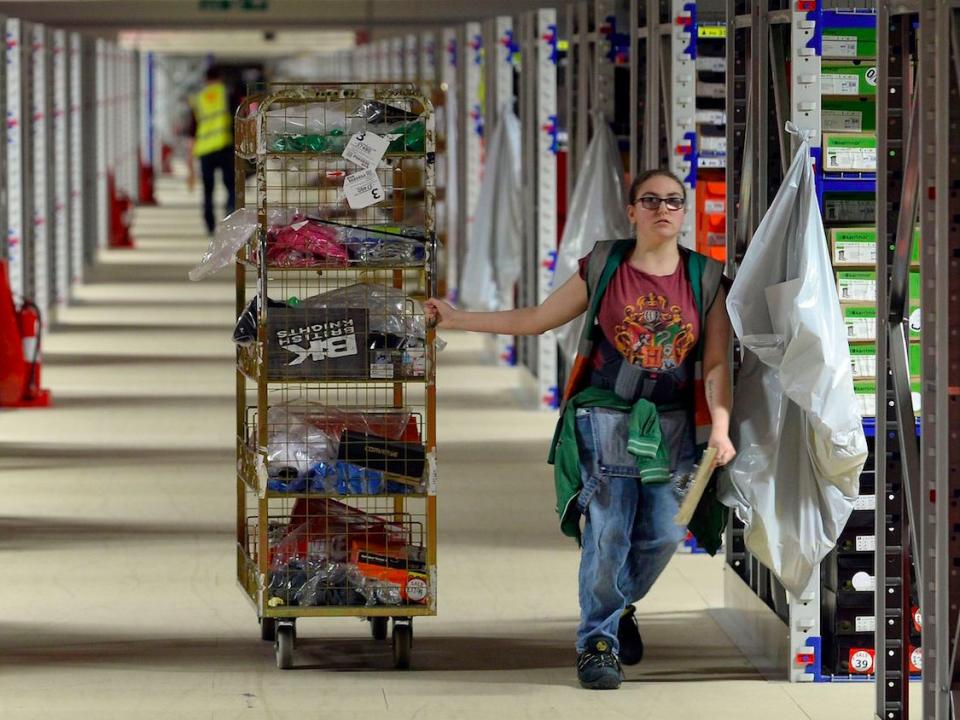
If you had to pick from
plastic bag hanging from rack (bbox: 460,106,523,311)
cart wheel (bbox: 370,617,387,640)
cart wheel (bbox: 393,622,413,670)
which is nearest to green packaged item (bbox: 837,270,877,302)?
cart wheel (bbox: 393,622,413,670)

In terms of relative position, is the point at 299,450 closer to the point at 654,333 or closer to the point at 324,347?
the point at 324,347

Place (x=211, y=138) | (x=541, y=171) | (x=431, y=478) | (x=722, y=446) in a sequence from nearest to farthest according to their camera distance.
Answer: (x=722, y=446)
(x=431, y=478)
(x=541, y=171)
(x=211, y=138)

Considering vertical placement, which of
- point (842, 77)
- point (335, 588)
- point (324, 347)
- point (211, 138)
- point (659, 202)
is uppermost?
point (211, 138)

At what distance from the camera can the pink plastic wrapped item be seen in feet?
19.2

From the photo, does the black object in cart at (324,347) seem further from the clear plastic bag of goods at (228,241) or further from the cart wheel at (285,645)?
the cart wheel at (285,645)

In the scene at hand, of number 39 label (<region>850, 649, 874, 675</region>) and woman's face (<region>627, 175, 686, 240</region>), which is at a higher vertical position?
woman's face (<region>627, 175, 686, 240</region>)

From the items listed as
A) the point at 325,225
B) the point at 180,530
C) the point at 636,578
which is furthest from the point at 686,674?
the point at 180,530

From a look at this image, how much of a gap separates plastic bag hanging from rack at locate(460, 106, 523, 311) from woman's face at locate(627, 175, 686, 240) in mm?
7002

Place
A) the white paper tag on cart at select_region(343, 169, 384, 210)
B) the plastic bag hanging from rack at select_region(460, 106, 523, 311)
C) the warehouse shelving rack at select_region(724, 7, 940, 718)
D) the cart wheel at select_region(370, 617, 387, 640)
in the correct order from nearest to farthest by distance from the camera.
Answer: the warehouse shelving rack at select_region(724, 7, 940, 718) < the white paper tag on cart at select_region(343, 169, 384, 210) < the cart wheel at select_region(370, 617, 387, 640) < the plastic bag hanging from rack at select_region(460, 106, 523, 311)

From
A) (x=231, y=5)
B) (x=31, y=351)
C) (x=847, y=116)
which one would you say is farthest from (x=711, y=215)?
(x=231, y=5)

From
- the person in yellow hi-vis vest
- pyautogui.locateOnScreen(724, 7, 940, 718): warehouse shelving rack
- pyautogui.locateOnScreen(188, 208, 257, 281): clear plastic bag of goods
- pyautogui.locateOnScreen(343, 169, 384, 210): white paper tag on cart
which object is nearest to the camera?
pyautogui.locateOnScreen(724, 7, 940, 718): warehouse shelving rack

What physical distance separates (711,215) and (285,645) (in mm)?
3160

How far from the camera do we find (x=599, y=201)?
941cm

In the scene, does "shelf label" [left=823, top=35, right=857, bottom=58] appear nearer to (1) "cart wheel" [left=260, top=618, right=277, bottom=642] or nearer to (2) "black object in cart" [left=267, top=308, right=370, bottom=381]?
(2) "black object in cart" [left=267, top=308, right=370, bottom=381]
